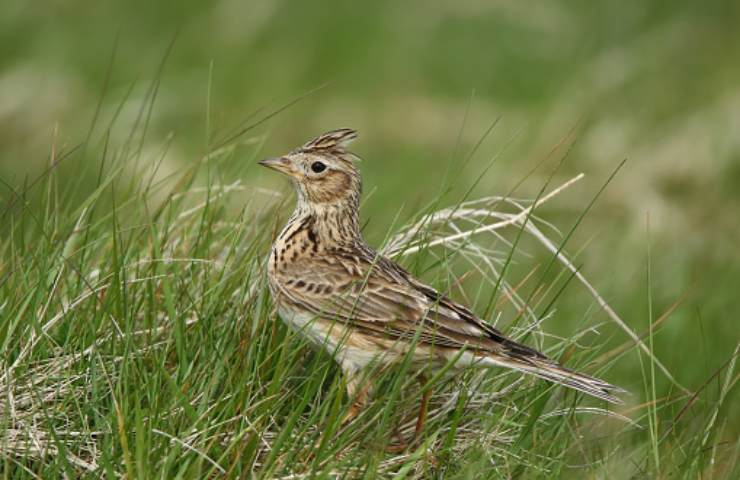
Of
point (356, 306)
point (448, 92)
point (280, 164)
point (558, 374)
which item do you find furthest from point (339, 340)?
point (448, 92)

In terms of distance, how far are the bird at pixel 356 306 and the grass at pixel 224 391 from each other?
12 cm

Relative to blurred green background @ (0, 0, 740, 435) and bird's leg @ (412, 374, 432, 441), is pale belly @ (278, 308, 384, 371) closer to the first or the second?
bird's leg @ (412, 374, 432, 441)

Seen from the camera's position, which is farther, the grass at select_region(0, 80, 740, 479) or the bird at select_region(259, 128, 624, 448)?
the bird at select_region(259, 128, 624, 448)

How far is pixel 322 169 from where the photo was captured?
661 cm

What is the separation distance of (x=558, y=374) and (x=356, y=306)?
93cm

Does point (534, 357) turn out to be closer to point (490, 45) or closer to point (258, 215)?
point (258, 215)

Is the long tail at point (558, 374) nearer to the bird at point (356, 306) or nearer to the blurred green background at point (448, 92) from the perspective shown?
the bird at point (356, 306)

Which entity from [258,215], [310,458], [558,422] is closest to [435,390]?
[558,422]

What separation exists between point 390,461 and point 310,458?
0.29 meters

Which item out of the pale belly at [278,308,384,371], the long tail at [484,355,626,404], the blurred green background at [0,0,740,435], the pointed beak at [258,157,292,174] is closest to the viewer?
the long tail at [484,355,626,404]

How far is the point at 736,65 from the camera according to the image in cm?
1506

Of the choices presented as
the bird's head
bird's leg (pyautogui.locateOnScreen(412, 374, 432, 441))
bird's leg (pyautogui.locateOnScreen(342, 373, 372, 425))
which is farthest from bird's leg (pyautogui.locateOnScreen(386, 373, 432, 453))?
the bird's head

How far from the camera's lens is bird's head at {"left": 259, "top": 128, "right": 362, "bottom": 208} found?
6.56 metres

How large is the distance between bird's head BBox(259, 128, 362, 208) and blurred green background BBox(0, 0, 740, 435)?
341 centimetres
